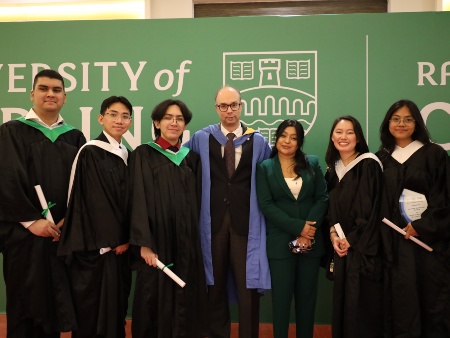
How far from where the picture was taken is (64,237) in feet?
9.31

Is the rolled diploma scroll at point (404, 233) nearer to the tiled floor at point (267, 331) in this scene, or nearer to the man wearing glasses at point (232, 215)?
the man wearing glasses at point (232, 215)

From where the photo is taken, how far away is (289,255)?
10.2 ft

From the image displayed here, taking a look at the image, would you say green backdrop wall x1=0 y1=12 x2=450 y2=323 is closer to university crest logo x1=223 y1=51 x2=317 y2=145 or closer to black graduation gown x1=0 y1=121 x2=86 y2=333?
university crest logo x1=223 y1=51 x2=317 y2=145

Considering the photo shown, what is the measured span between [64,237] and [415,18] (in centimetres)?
304

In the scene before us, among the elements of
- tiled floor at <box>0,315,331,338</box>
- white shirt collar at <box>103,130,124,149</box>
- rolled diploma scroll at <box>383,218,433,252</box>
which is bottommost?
tiled floor at <box>0,315,331,338</box>

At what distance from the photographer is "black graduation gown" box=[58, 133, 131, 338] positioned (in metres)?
2.84

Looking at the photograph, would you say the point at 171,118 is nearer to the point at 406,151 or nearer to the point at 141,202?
the point at 141,202

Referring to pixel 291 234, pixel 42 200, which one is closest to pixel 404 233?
pixel 291 234

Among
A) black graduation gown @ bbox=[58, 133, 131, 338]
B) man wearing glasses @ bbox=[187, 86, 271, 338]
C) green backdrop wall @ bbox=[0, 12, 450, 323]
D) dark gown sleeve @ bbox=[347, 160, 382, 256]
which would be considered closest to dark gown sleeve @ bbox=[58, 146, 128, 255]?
black graduation gown @ bbox=[58, 133, 131, 338]

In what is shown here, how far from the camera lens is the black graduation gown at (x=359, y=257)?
2920mm

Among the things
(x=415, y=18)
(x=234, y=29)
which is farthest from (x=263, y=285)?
(x=415, y=18)

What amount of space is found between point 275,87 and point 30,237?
6.98 ft

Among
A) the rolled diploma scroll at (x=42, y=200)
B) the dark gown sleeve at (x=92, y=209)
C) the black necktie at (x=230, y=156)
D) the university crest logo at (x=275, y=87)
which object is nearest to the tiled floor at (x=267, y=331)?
the dark gown sleeve at (x=92, y=209)

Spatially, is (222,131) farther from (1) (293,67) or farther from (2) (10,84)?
(2) (10,84)
